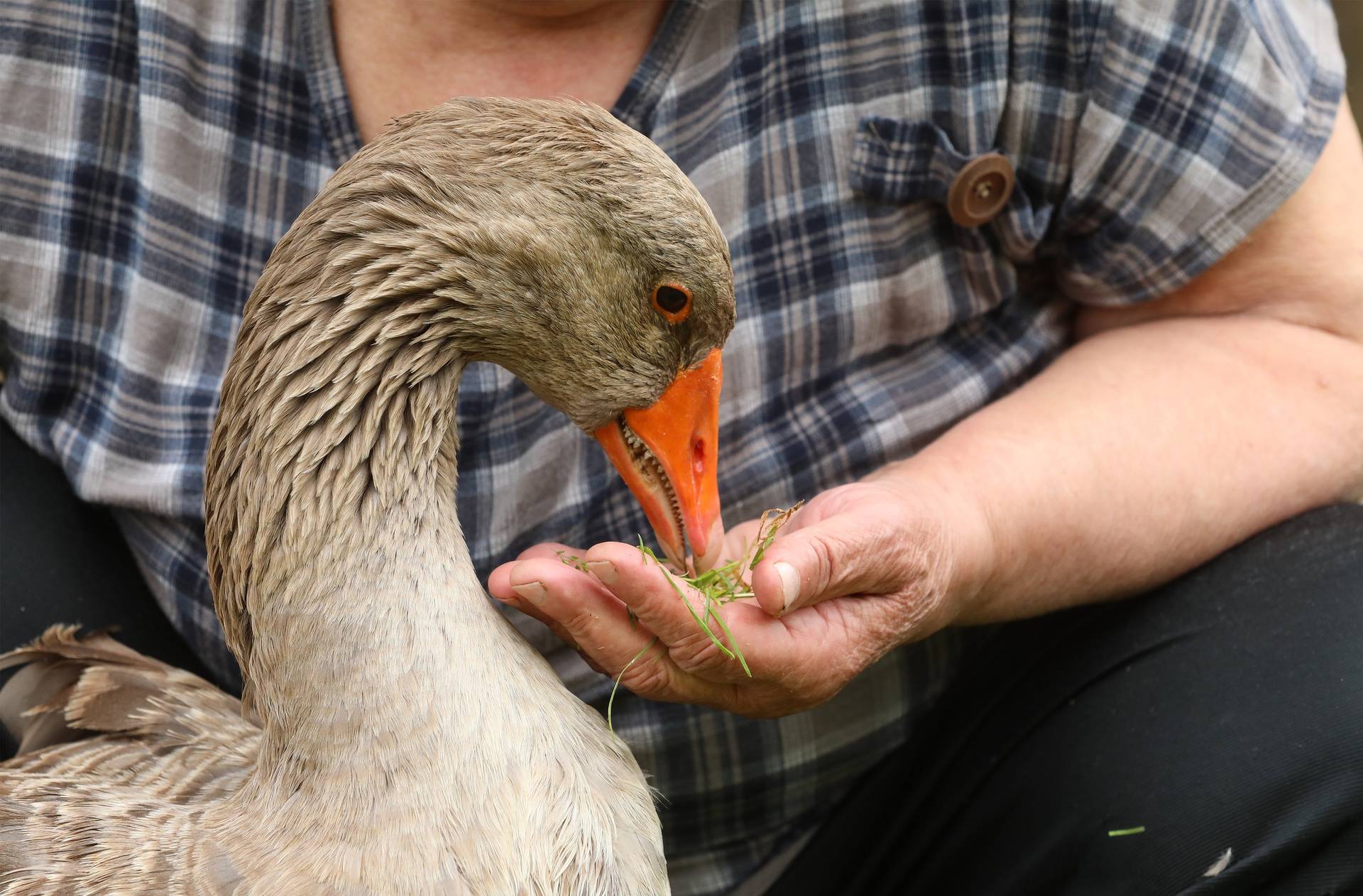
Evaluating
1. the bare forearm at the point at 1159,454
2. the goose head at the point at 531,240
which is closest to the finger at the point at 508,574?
the goose head at the point at 531,240

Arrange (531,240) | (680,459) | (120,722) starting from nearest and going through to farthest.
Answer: (531,240) → (680,459) → (120,722)

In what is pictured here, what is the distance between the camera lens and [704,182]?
1.35 metres

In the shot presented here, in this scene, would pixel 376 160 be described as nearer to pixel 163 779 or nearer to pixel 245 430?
pixel 245 430

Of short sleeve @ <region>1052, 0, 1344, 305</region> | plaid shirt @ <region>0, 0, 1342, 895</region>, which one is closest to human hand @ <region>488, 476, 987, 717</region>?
plaid shirt @ <region>0, 0, 1342, 895</region>

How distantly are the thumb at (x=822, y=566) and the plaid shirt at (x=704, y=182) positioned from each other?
0.33 meters

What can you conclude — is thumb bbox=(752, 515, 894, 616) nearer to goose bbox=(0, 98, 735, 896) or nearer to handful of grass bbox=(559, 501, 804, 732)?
handful of grass bbox=(559, 501, 804, 732)

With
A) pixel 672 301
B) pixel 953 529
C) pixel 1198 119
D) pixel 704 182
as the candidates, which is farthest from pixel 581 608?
pixel 1198 119

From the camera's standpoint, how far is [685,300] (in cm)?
103

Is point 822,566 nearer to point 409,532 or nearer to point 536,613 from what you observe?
point 536,613

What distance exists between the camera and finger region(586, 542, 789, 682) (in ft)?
3.26

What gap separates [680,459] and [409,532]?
28 cm

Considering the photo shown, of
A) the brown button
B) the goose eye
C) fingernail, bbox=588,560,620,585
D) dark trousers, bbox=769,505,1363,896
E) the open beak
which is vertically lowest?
dark trousers, bbox=769,505,1363,896

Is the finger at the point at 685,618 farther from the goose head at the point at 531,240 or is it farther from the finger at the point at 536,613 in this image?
the goose head at the point at 531,240

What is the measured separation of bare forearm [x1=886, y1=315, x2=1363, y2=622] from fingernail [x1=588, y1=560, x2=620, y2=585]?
49 centimetres
